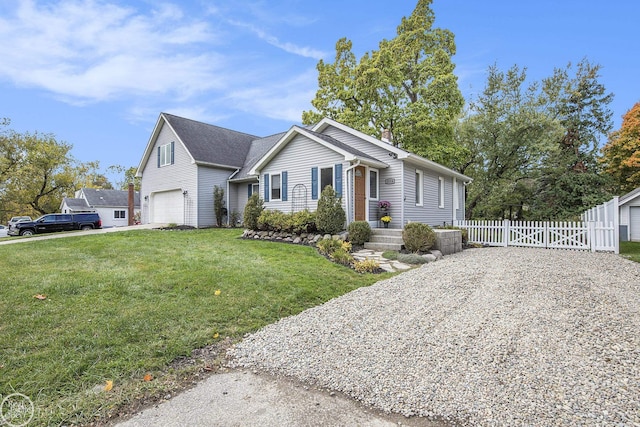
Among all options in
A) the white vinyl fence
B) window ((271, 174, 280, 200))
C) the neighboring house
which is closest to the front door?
window ((271, 174, 280, 200))

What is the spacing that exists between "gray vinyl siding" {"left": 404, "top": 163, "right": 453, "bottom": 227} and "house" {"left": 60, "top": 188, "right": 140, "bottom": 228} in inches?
1152

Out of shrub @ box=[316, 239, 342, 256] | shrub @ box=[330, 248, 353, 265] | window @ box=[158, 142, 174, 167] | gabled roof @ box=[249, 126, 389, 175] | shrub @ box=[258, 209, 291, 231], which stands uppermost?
window @ box=[158, 142, 174, 167]

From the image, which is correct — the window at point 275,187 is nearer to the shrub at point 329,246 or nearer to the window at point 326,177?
the window at point 326,177

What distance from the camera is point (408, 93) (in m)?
21.7

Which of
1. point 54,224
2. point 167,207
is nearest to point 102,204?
point 54,224

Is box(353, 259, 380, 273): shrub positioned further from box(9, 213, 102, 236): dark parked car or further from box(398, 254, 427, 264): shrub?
box(9, 213, 102, 236): dark parked car

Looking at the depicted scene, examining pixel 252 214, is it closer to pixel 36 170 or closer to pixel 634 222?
pixel 634 222

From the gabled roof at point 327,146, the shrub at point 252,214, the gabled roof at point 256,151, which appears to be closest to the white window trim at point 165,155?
the gabled roof at point 256,151

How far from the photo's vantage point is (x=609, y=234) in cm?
1065

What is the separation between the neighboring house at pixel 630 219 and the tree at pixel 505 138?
4.66 meters

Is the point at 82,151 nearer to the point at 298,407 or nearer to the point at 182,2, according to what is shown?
the point at 182,2

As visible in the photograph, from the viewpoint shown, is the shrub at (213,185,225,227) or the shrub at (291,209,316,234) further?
the shrub at (213,185,225,227)

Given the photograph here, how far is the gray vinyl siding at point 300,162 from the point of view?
12.2 meters

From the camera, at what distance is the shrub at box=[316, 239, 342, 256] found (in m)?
9.00
